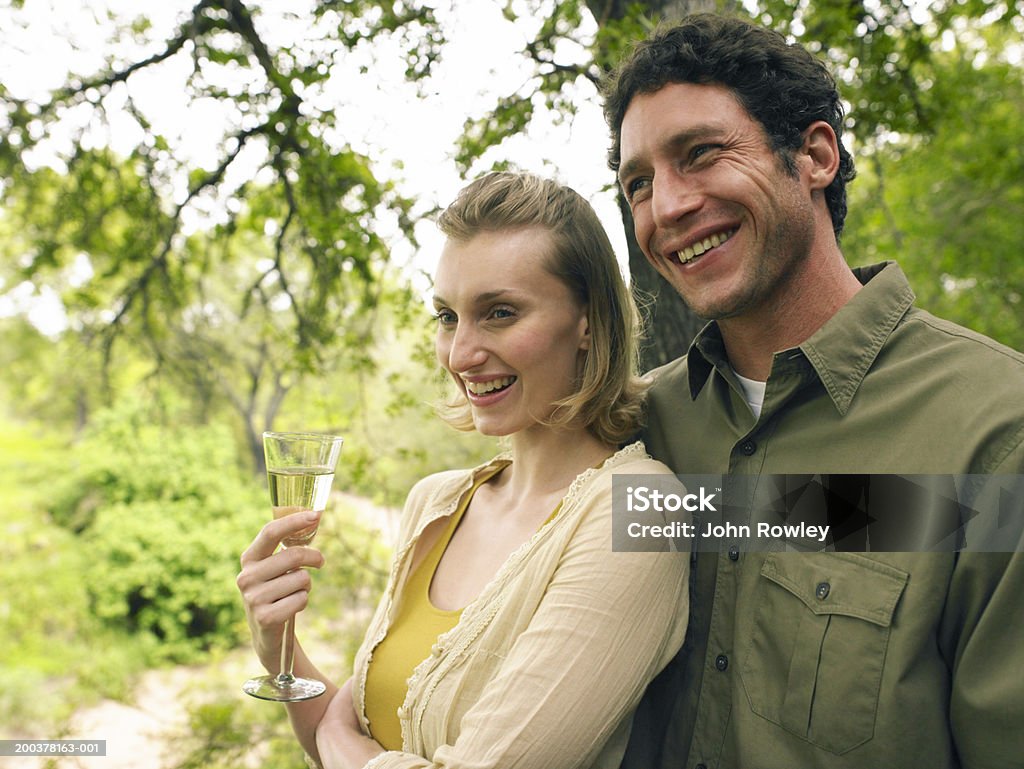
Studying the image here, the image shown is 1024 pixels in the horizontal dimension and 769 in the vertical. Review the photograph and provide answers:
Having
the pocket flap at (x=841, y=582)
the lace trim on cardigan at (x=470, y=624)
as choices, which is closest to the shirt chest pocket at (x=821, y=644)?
the pocket flap at (x=841, y=582)

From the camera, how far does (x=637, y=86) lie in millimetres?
1963

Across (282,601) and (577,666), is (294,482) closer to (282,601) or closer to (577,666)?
(282,601)

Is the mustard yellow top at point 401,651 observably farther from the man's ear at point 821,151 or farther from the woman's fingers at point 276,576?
the man's ear at point 821,151

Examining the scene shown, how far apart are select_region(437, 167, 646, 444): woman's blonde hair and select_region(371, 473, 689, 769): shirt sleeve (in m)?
0.39

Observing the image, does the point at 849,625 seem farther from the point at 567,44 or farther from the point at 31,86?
the point at 31,86

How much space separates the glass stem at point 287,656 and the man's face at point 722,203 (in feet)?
3.98

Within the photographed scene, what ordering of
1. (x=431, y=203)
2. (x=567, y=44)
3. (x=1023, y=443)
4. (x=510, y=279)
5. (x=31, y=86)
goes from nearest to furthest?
Answer: (x=1023, y=443), (x=510, y=279), (x=567, y=44), (x=431, y=203), (x=31, y=86)

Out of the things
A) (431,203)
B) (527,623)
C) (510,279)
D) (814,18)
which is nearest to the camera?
(527,623)

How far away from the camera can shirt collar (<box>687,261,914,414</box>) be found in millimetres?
1697

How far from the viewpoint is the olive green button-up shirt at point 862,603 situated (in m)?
1.45

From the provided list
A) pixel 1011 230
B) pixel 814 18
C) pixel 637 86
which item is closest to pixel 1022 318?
pixel 1011 230

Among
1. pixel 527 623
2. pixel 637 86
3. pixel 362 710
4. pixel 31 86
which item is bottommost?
pixel 362 710

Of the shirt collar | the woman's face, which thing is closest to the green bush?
the woman's face

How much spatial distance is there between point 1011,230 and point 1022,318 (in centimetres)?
101
